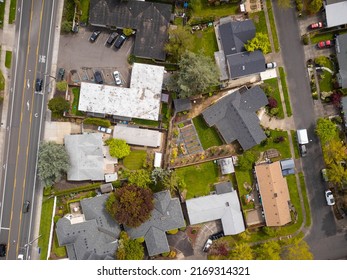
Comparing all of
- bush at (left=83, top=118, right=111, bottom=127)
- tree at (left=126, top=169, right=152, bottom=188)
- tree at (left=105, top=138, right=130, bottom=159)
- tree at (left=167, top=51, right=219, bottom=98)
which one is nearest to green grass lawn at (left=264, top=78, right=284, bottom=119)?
tree at (left=167, top=51, right=219, bottom=98)

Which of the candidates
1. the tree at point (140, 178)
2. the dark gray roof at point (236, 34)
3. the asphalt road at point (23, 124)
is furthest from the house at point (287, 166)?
the asphalt road at point (23, 124)

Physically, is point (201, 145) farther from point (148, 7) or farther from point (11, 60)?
point (11, 60)

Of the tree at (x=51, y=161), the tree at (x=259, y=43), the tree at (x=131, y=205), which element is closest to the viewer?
the tree at (x=131, y=205)

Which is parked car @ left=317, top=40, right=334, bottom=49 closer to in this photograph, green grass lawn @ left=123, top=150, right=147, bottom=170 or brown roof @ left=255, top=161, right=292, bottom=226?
brown roof @ left=255, top=161, right=292, bottom=226

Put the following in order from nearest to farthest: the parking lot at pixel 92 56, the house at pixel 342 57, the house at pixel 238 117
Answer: the house at pixel 342 57
the house at pixel 238 117
the parking lot at pixel 92 56

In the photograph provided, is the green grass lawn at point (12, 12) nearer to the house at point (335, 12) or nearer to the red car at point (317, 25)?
the red car at point (317, 25)

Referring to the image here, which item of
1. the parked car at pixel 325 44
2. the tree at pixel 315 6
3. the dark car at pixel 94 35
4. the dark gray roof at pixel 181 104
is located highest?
the tree at pixel 315 6
